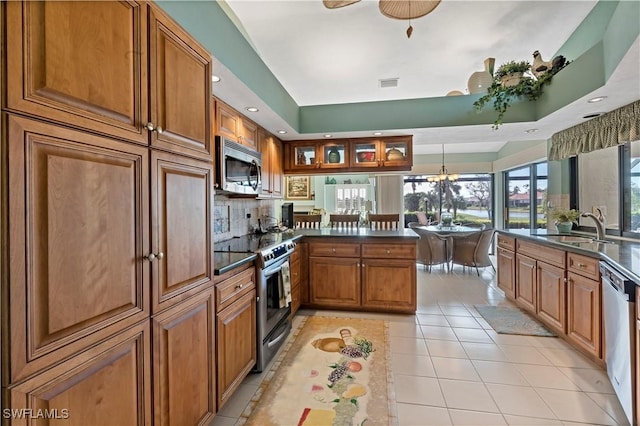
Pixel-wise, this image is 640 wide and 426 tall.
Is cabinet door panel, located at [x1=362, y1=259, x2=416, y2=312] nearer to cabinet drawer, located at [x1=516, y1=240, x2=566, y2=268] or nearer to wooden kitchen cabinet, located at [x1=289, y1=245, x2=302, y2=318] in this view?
wooden kitchen cabinet, located at [x1=289, y1=245, x2=302, y2=318]

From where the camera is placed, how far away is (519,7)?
2.49 m

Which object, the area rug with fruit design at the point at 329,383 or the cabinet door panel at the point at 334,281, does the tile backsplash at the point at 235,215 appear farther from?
the area rug with fruit design at the point at 329,383

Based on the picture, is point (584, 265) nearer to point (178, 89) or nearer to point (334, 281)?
point (334, 281)

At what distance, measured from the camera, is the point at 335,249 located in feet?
11.7

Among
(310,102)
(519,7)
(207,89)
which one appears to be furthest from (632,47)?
(310,102)

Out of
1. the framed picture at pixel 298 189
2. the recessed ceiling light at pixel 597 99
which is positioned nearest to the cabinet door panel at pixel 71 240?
the recessed ceiling light at pixel 597 99

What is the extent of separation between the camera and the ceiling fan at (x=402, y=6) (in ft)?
6.48

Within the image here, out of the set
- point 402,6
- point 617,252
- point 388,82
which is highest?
point 388,82

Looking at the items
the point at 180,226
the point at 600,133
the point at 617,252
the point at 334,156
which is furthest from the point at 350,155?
the point at 180,226

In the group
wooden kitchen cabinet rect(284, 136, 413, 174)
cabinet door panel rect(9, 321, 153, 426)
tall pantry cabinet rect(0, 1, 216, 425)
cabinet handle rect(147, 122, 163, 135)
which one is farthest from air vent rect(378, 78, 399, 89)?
cabinet door panel rect(9, 321, 153, 426)

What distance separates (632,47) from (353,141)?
271cm

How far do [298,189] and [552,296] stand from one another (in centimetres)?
640

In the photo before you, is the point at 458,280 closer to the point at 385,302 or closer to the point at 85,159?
the point at 385,302

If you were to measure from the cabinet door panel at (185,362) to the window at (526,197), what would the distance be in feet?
19.2
